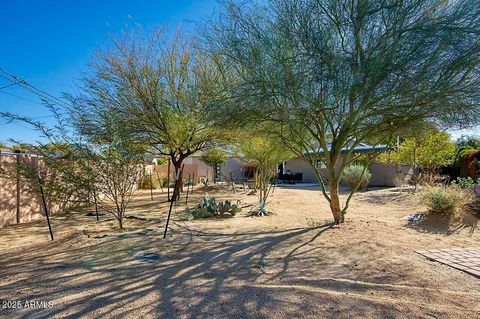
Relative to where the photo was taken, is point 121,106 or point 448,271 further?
point 121,106

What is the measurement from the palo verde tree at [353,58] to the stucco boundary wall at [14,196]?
18.9 ft

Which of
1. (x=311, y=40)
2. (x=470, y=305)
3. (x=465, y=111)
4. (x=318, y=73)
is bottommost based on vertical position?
(x=470, y=305)

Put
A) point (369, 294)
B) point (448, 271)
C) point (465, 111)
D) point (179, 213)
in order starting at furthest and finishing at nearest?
point (179, 213) → point (465, 111) → point (448, 271) → point (369, 294)

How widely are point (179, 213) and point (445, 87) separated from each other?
7.93 meters

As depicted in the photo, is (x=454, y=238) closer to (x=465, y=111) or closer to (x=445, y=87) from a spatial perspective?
(x=465, y=111)

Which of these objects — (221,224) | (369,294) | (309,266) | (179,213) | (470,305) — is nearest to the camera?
(470,305)

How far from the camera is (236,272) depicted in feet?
14.5

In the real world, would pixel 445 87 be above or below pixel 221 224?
above

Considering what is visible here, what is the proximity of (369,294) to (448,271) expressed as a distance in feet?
5.24

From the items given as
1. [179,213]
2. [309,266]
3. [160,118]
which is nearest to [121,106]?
[160,118]

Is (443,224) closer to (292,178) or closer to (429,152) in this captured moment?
(429,152)

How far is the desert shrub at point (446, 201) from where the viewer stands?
797 centimetres

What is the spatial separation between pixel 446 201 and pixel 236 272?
6.34 metres

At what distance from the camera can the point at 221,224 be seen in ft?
27.2
